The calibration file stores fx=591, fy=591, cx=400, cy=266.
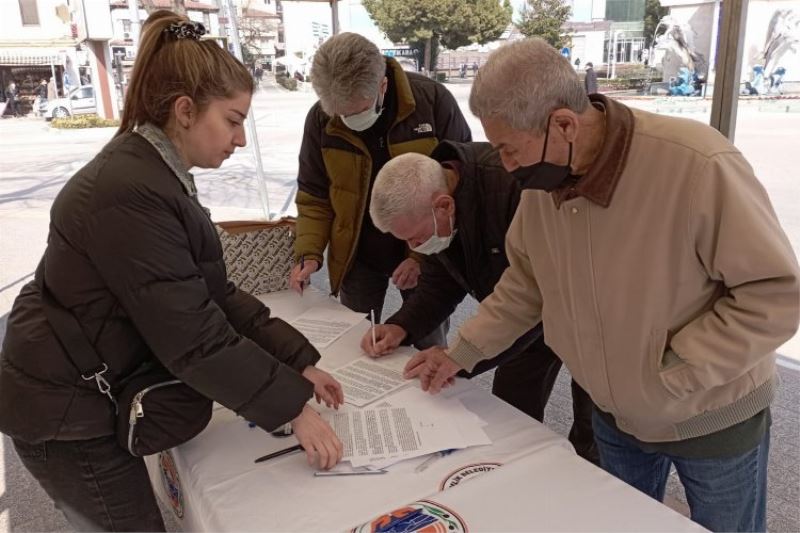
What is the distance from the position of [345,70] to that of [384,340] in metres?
0.84

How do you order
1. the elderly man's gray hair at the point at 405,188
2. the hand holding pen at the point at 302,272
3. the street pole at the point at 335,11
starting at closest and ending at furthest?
the elderly man's gray hair at the point at 405,188 → the hand holding pen at the point at 302,272 → the street pole at the point at 335,11

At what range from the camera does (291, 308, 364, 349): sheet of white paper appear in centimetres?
170

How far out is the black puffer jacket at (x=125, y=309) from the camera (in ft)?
2.86

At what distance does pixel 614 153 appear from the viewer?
958 mm

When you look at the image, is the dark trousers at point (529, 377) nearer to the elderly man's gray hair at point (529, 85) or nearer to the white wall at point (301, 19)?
the elderly man's gray hair at point (529, 85)

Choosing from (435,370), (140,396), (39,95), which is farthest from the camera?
(39,95)

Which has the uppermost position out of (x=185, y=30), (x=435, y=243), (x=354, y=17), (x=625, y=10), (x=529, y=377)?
(x=354, y=17)

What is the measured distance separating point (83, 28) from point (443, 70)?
10.9 feet

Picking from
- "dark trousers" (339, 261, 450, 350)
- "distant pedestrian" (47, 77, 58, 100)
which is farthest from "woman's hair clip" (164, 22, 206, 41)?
"distant pedestrian" (47, 77, 58, 100)

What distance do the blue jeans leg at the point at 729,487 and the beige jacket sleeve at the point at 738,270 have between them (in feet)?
0.83

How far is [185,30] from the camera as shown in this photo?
971 millimetres

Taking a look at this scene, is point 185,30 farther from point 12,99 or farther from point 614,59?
point 12,99

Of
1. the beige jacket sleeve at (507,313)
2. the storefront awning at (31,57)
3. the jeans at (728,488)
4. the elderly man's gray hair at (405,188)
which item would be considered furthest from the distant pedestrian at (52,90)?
the jeans at (728,488)

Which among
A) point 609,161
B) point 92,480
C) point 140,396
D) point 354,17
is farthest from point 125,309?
point 354,17
